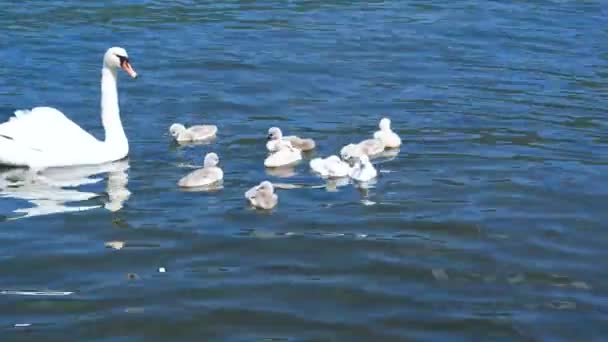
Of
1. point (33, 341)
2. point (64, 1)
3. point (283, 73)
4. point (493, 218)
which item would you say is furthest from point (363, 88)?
point (33, 341)

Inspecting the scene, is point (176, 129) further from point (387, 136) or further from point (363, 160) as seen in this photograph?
point (363, 160)

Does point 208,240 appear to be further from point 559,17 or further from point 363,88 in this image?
point 559,17

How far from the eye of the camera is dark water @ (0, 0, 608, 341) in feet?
32.0

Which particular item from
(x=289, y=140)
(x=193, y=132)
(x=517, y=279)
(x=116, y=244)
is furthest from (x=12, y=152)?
(x=517, y=279)

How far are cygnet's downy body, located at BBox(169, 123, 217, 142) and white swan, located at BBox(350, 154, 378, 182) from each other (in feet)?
7.09

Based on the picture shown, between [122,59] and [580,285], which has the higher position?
[122,59]

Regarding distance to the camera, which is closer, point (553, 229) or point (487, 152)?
point (553, 229)

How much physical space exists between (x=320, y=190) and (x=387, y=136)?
1.67 m

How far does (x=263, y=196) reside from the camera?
39.7 ft

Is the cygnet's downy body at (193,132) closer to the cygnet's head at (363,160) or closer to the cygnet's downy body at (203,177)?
the cygnet's downy body at (203,177)

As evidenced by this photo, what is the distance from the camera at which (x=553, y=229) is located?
38.6 ft

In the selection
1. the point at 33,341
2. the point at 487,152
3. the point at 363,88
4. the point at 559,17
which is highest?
the point at 559,17

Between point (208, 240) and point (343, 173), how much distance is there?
7.53 ft

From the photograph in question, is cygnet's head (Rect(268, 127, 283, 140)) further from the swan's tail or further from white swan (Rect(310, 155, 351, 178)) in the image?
the swan's tail
